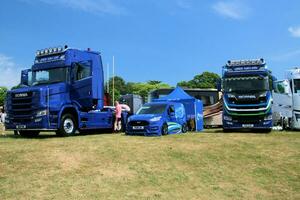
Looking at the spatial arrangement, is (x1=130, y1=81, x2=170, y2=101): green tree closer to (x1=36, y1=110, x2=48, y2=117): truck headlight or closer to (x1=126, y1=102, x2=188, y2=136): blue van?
(x1=126, y1=102, x2=188, y2=136): blue van

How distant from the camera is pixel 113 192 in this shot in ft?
36.7

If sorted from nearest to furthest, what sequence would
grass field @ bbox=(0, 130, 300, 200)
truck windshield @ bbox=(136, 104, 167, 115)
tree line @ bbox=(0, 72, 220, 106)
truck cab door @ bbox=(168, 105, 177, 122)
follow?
grass field @ bbox=(0, 130, 300, 200), truck windshield @ bbox=(136, 104, 167, 115), truck cab door @ bbox=(168, 105, 177, 122), tree line @ bbox=(0, 72, 220, 106)

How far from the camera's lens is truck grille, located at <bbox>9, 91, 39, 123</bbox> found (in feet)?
67.9

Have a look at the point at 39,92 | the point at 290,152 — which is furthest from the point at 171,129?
the point at 290,152

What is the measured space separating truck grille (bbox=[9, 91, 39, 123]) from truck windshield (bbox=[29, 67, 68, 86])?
1.44 metres

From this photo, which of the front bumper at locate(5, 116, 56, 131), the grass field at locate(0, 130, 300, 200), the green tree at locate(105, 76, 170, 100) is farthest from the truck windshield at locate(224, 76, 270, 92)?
the green tree at locate(105, 76, 170, 100)

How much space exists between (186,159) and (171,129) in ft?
29.4

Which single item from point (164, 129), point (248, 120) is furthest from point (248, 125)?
point (164, 129)

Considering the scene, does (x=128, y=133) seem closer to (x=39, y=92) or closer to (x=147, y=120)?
(x=147, y=120)

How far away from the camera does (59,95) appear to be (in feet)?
70.0

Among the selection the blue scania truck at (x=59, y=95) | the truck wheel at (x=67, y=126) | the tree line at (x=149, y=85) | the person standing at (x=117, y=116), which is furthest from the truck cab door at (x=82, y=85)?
the tree line at (x=149, y=85)

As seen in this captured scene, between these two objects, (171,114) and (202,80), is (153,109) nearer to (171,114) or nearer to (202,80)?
(171,114)

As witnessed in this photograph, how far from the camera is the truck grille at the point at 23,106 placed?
20.7 meters

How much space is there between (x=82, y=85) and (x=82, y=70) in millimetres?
702
